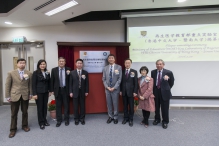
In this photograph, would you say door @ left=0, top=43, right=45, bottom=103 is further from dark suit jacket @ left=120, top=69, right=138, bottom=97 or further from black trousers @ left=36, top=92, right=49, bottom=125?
dark suit jacket @ left=120, top=69, right=138, bottom=97

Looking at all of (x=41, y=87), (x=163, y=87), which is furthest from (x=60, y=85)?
(x=163, y=87)

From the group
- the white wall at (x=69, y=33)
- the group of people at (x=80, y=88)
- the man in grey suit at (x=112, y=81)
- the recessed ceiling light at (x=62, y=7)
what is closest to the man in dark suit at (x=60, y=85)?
the group of people at (x=80, y=88)

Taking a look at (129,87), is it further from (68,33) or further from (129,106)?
(68,33)

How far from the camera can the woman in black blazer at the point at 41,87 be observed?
2749 millimetres

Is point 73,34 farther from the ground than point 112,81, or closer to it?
farther from the ground

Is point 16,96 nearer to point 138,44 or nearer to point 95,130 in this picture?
point 95,130

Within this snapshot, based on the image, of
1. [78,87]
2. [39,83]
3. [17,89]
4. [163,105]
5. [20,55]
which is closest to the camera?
[17,89]

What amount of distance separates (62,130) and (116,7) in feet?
9.79

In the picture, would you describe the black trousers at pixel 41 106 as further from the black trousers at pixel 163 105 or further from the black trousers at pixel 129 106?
the black trousers at pixel 163 105

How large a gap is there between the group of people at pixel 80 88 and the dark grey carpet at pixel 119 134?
17cm

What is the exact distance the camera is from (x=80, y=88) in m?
3.06

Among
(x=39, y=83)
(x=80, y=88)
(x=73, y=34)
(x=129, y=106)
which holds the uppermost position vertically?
(x=73, y=34)

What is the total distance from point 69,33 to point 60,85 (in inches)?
75.7

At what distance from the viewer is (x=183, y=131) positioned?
2727 millimetres
